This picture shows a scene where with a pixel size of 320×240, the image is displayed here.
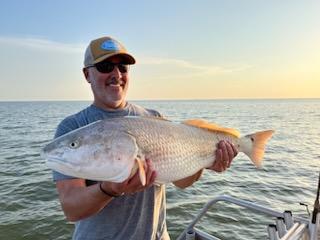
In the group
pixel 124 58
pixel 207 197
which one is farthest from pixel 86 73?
pixel 207 197

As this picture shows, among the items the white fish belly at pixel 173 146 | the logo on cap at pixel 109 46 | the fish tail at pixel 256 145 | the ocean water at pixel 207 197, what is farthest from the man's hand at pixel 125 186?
the ocean water at pixel 207 197

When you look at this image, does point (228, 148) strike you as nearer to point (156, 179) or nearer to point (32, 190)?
point (156, 179)

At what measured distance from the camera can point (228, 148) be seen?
329 centimetres

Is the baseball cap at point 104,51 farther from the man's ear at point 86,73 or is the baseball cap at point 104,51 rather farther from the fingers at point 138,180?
the fingers at point 138,180

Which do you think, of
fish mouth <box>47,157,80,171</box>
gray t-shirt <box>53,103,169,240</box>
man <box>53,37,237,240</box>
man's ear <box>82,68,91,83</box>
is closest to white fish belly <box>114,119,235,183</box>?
man <box>53,37,237,240</box>

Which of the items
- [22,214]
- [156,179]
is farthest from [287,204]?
[156,179]

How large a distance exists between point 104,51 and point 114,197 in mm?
1154

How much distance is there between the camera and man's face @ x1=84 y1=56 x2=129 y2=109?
3.02 m

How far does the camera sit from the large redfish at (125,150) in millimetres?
2488

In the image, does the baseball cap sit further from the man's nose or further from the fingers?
the fingers

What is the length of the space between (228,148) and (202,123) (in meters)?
0.32

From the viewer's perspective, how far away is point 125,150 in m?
2.53

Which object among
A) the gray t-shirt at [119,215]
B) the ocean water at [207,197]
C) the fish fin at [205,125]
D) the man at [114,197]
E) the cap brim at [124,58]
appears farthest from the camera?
the ocean water at [207,197]

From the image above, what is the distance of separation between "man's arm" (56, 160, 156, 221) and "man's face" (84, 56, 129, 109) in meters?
0.70
